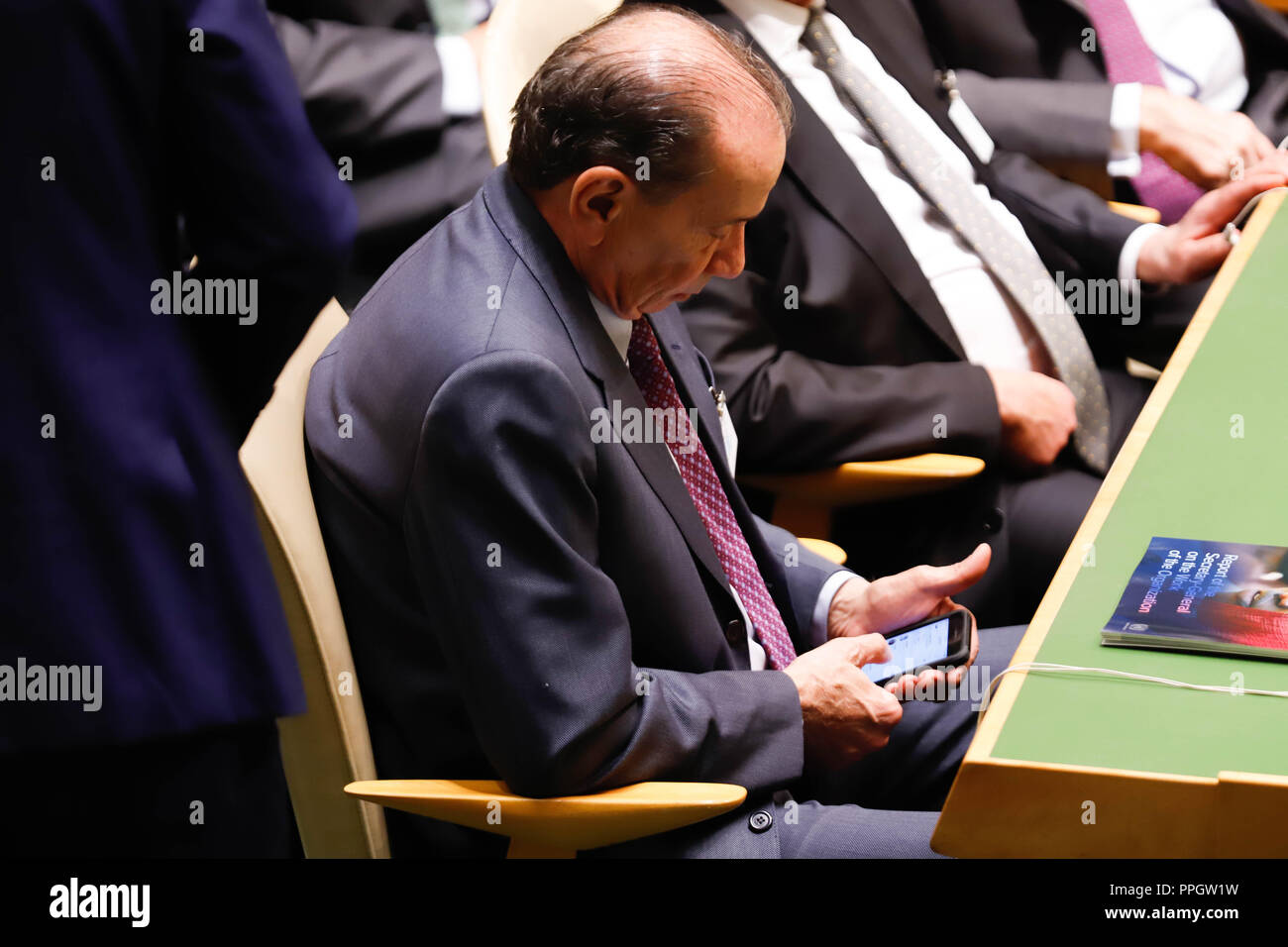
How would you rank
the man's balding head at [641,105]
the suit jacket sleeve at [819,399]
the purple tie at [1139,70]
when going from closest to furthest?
1. the man's balding head at [641,105]
2. the suit jacket sleeve at [819,399]
3. the purple tie at [1139,70]

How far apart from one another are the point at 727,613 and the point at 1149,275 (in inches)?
56.2

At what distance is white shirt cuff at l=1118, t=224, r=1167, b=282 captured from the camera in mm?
2637

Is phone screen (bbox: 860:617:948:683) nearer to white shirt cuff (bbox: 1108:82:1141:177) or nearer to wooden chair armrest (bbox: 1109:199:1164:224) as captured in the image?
wooden chair armrest (bbox: 1109:199:1164:224)

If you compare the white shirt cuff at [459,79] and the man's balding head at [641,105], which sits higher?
the man's balding head at [641,105]

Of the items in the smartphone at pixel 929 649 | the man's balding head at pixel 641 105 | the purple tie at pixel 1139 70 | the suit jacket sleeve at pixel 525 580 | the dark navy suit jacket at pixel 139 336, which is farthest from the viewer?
the purple tie at pixel 1139 70

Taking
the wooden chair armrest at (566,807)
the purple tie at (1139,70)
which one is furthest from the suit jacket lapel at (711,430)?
the purple tie at (1139,70)

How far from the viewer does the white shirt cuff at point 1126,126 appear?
9.48ft

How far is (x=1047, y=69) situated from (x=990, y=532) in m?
1.27

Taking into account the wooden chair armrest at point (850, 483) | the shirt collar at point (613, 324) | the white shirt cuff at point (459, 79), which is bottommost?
the wooden chair armrest at point (850, 483)

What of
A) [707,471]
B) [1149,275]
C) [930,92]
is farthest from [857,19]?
[707,471]

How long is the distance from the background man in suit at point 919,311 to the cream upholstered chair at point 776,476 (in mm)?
49

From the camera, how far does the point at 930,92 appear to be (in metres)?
2.74

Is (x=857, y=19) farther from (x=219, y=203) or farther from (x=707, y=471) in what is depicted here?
(x=219, y=203)

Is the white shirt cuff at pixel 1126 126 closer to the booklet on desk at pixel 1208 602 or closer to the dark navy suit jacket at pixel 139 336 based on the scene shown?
the booklet on desk at pixel 1208 602
